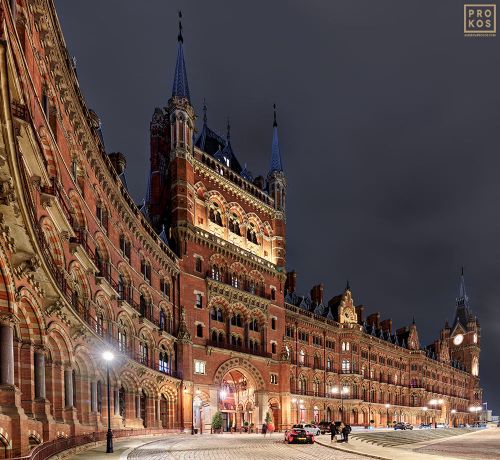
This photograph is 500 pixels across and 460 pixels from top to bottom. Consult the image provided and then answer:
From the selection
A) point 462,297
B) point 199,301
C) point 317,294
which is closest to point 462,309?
point 462,297

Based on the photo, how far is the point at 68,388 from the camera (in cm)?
2647

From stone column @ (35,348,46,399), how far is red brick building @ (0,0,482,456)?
0.05m

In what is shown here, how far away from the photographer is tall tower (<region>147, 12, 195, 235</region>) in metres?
56.0

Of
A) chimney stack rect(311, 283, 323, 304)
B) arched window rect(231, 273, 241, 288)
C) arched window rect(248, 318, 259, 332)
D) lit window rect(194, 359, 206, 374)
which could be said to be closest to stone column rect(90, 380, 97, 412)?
lit window rect(194, 359, 206, 374)

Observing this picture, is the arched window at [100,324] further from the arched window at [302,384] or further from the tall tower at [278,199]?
the arched window at [302,384]

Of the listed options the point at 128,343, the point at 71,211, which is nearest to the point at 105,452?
the point at 71,211

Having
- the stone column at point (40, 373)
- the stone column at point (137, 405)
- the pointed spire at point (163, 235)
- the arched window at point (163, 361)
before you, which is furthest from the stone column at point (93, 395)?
the pointed spire at point (163, 235)

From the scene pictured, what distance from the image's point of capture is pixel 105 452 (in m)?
25.2

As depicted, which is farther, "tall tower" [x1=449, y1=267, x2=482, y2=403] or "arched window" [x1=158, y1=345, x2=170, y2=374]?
"tall tower" [x1=449, y1=267, x2=482, y2=403]

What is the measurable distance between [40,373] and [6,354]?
478 cm

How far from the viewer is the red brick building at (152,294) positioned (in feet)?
62.8

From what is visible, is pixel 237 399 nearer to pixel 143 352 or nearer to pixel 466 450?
pixel 143 352

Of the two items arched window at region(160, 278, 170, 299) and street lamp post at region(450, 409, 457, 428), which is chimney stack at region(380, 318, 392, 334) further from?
arched window at region(160, 278, 170, 299)

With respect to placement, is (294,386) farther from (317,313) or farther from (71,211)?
(71,211)
